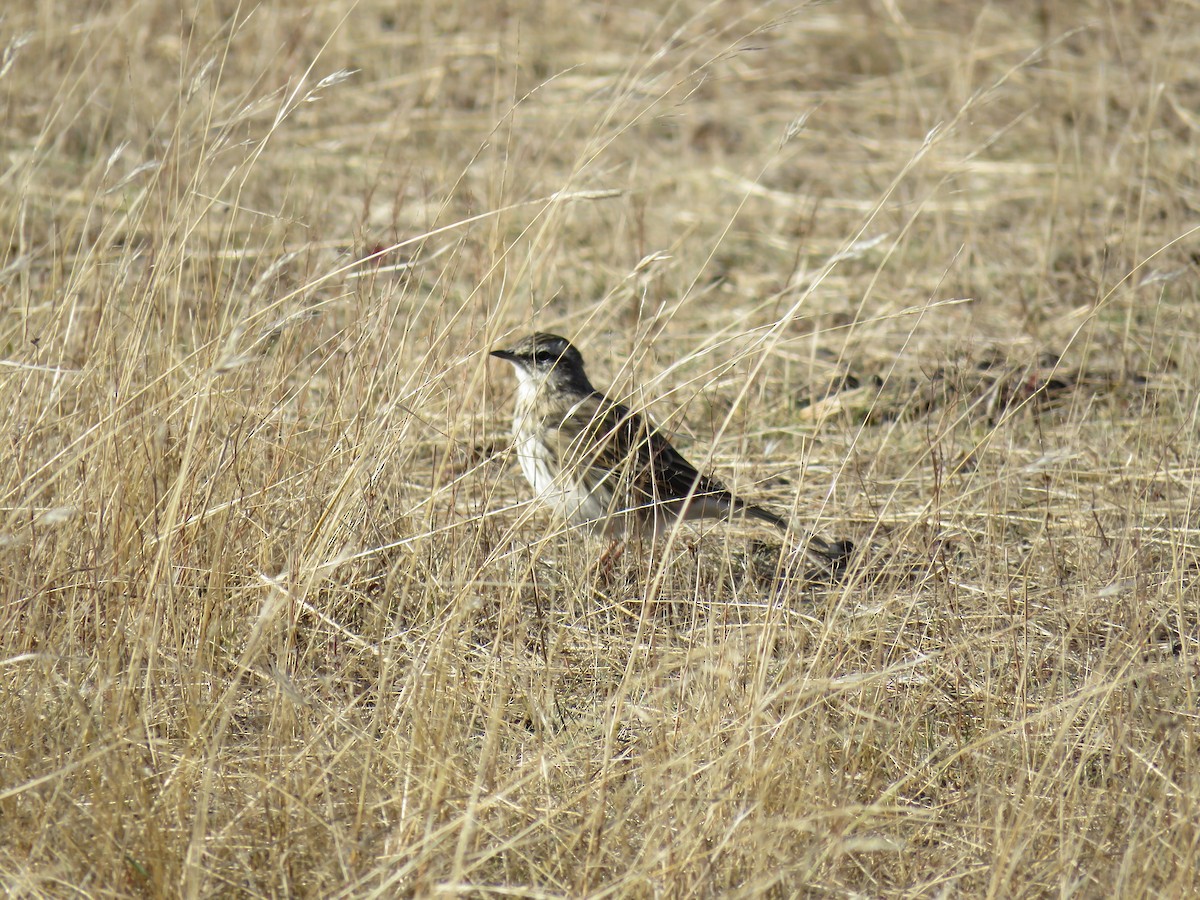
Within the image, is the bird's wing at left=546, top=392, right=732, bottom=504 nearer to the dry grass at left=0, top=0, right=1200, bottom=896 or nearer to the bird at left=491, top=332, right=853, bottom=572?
the bird at left=491, top=332, right=853, bottom=572

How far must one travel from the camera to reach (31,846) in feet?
9.43

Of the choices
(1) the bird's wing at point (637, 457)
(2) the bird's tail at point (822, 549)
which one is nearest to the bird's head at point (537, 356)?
(1) the bird's wing at point (637, 457)

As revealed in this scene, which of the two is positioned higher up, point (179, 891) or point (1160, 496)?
point (179, 891)

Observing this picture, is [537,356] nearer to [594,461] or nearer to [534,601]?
[594,461]

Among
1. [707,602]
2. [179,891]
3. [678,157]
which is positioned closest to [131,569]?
[179,891]

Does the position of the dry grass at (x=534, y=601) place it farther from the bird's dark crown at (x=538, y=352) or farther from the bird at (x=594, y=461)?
the bird's dark crown at (x=538, y=352)

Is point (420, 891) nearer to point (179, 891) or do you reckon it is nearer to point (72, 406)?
point (179, 891)

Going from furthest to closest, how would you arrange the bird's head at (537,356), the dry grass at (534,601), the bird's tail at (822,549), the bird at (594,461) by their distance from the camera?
1. the bird's head at (537,356)
2. the bird at (594,461)
3. the bird's tail at (822,549)
4. the dry grass at (534,601)

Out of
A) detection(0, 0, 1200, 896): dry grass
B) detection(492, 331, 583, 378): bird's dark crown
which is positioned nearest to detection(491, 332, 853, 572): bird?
detection(492, 331, 583, 378): bird's dark crown

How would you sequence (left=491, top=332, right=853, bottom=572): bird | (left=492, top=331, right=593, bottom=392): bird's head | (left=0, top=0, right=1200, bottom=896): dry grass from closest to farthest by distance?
(left=0, top=0, right=1200, bottom=896): dry grass
(left=491, top=332, right=853, bottom=572): bird
(left=492, top=331, right=593, bottom=392): bird's head

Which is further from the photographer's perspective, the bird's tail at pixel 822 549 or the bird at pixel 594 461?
the bird at pixel 594 461

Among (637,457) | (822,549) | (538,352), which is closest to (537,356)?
(538,352)

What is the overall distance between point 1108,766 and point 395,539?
86.6 inches

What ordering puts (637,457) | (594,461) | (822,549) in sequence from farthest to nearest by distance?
(594,461) → (637,457) → (822,549)
